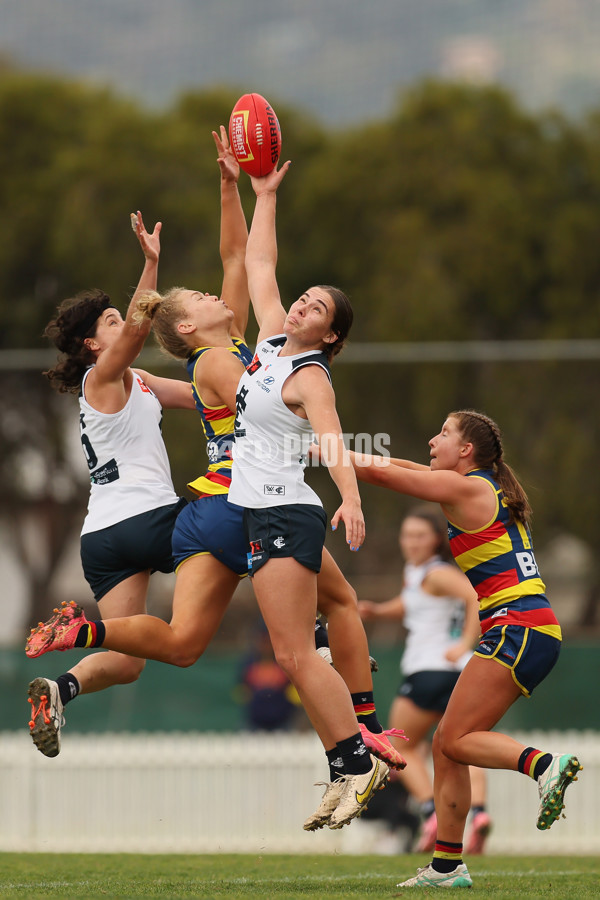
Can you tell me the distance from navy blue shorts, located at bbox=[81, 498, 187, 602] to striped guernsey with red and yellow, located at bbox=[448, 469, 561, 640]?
132 centimetres

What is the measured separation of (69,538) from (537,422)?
4.71m

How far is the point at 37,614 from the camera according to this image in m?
11.3

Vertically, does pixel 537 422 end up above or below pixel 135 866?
above

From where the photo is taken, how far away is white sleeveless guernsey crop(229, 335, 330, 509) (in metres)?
4.79

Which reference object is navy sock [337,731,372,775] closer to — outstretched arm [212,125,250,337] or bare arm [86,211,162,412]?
bare arm [86,211,162,412]

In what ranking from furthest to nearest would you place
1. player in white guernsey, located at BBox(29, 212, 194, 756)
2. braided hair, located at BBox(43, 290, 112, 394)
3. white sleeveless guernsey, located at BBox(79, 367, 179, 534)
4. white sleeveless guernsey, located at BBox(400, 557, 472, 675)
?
white sleeveless guernsey, located at BBox(400, 557, 472, 675) < braided hair, located at BBox(43, 290, 112, 394) < white sleeveless guernsey, located at BBox(79, 367, 179, 534) < player in white guernsey, located at BBox(29, 212, 194, 756)

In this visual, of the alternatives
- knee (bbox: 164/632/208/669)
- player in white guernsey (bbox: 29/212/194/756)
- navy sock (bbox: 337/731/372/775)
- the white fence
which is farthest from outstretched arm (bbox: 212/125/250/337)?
the white fence

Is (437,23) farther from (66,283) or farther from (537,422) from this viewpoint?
(537,422)

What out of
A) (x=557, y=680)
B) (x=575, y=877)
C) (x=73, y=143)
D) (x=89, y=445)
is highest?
(x=73, y=143)

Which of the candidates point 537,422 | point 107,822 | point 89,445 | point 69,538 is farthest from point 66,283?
point 89,445

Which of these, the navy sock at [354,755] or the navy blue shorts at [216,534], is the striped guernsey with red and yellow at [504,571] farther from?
the navy blue shorts at [216,534]

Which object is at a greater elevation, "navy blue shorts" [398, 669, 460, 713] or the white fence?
"navy blue shorts" [398, 669, 460, 713]

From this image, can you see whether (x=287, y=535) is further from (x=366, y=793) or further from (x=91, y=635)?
(x=366, y=793)

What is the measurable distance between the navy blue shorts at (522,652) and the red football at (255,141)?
7.92ft
